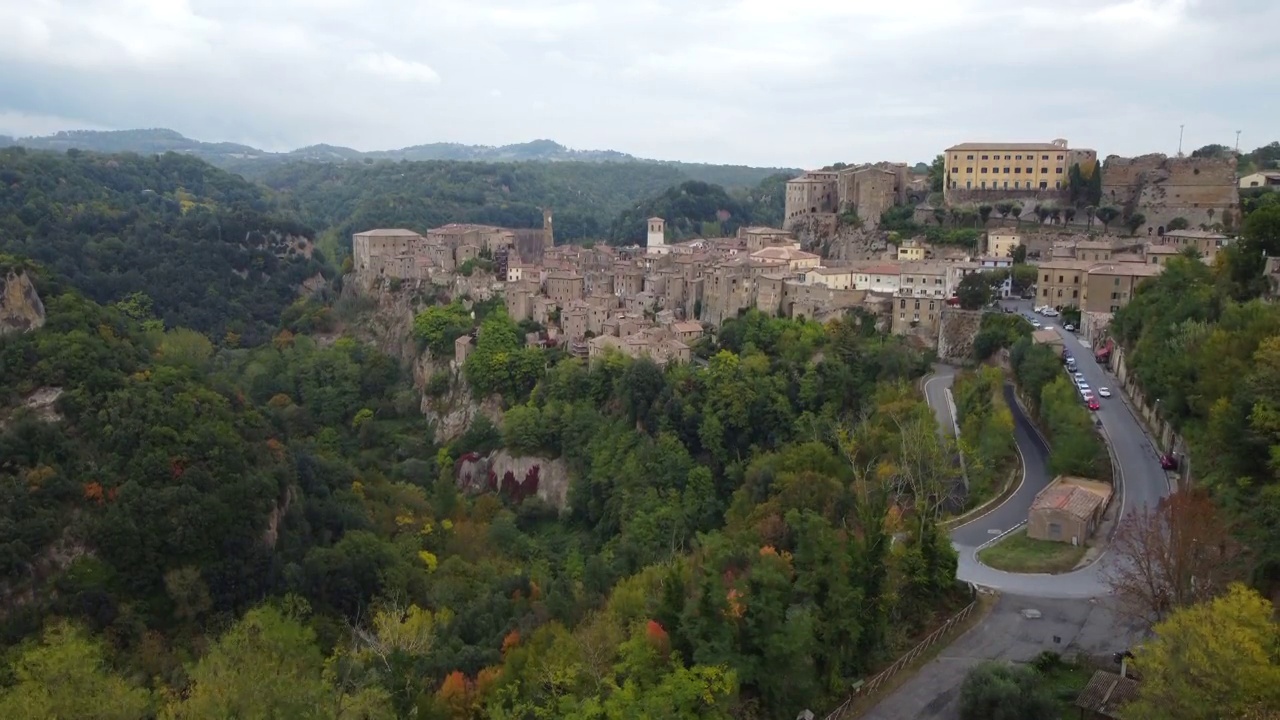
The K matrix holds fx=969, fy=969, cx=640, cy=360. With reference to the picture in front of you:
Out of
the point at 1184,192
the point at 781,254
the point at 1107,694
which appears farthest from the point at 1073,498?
the point at 1184,192

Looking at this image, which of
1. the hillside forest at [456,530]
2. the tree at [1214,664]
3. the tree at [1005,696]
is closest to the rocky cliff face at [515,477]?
the hillside forest at [456,530]

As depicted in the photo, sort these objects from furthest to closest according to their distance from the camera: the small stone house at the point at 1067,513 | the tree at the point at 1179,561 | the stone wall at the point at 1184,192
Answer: the stone wall at the point at 1184,192
the small stone house at the point at 1067,513
the tree at the point at 1179,561

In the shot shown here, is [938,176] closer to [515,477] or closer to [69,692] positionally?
[515,477]

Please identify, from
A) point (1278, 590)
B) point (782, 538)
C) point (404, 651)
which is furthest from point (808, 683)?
point (404, 651)

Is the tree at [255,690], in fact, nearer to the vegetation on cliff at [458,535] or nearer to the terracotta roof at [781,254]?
the vegetation on cliff at [458,535]

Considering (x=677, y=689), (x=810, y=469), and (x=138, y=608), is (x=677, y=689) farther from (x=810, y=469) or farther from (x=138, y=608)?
(x=138, y=608)

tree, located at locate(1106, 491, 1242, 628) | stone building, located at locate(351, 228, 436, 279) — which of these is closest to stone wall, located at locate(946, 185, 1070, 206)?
stone building, located at locate(351, 228, 436, 279)
